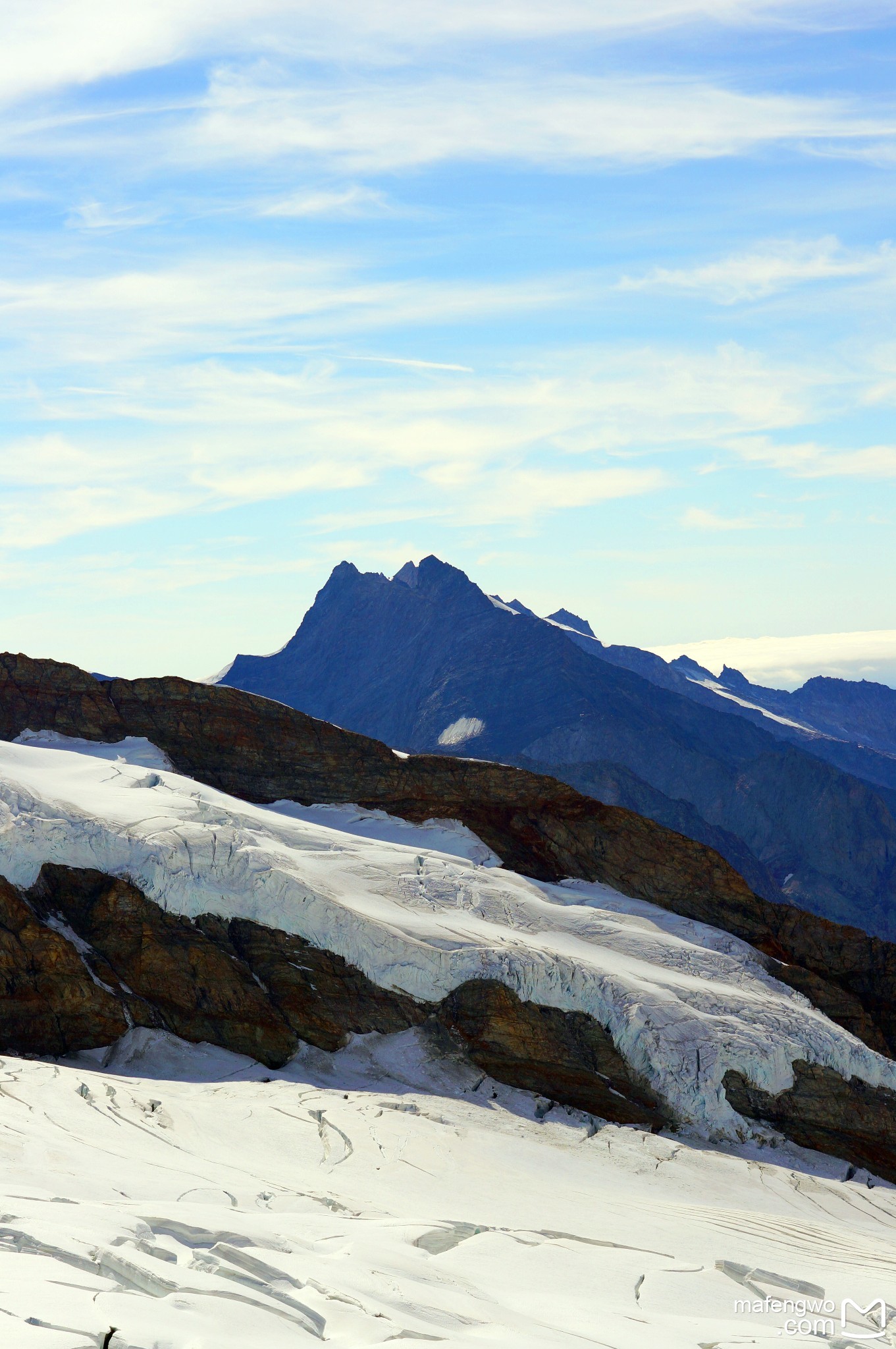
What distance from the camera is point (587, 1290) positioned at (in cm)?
2114

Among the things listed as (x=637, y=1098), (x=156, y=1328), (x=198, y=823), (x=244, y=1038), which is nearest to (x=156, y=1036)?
(x=244, y=1038)

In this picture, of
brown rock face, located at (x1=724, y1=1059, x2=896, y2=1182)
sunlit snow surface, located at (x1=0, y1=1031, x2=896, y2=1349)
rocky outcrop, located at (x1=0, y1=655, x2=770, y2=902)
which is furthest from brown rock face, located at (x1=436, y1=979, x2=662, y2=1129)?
rocky outcrop, located at (x1=0, y1=655, x2=770, y2=902)

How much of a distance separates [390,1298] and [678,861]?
40146 millimetres

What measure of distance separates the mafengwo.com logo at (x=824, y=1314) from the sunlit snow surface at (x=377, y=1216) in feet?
1.13

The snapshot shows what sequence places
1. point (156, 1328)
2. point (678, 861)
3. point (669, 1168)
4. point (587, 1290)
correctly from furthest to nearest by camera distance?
point (678, 861) < point (669, 1168) < point (587, 1290) < point (156, 1328)

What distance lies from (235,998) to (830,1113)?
Result: 22.2 m

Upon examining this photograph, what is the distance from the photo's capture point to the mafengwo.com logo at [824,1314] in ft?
68.1

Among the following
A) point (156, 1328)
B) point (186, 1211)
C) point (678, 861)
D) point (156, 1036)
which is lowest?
point (156, 1036)

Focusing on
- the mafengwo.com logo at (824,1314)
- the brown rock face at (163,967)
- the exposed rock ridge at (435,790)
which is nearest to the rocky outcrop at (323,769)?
the exposed rock ridge at (435,790)

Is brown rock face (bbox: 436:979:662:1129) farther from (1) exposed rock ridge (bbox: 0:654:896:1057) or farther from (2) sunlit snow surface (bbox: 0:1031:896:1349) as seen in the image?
(1) exposed rock ridge (bbox: 0:654:896:1057)

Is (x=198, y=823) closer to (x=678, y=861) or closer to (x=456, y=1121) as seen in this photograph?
(x=456, y=1121)

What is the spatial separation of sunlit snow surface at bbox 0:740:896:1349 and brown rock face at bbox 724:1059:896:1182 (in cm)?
64

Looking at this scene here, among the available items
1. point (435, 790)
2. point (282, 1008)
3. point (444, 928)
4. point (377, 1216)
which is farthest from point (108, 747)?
point (377, 1216)

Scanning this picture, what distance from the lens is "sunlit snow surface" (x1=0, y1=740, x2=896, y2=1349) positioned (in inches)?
614
